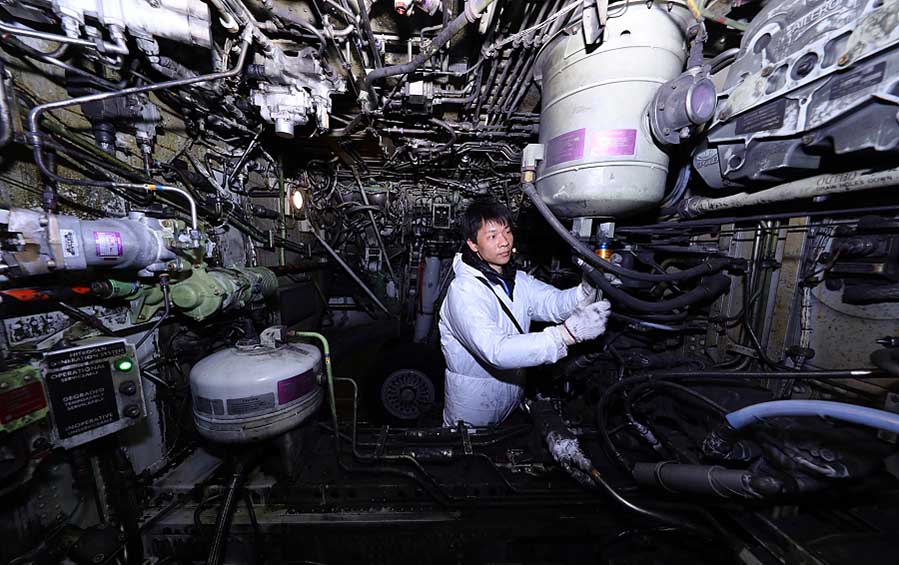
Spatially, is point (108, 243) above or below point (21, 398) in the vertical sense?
above

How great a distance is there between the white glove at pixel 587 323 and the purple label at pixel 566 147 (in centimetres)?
70

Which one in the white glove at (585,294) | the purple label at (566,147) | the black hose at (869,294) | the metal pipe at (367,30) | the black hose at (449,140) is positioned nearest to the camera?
the black hose at (869,294)

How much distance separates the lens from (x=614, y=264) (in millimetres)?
1198

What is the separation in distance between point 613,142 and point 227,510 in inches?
86.3

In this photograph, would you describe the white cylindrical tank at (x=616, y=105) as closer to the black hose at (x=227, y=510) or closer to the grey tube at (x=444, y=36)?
the grey tube at (x=444, y=36)

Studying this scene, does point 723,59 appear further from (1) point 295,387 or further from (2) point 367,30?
(1) point 295,387

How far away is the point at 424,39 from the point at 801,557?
223 cm

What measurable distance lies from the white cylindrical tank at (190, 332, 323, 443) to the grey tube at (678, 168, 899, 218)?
2063mm

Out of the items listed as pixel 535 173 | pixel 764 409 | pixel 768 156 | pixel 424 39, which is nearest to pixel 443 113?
pixel 424 39

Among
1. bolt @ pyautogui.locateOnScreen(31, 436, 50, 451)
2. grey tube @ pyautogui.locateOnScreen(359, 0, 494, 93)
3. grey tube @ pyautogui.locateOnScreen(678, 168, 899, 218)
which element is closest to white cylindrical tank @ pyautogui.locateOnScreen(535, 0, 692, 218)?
grey tube @ pyautogui.locateOnScreen(678, 168, 899, 218)

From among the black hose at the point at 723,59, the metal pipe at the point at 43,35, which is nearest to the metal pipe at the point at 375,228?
the metal pipe at the point at 43,35

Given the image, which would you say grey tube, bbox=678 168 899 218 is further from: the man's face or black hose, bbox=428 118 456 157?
black hose, bbox=428 118 456 157

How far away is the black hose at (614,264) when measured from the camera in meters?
1.17

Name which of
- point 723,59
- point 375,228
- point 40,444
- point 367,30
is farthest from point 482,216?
point 375,228
